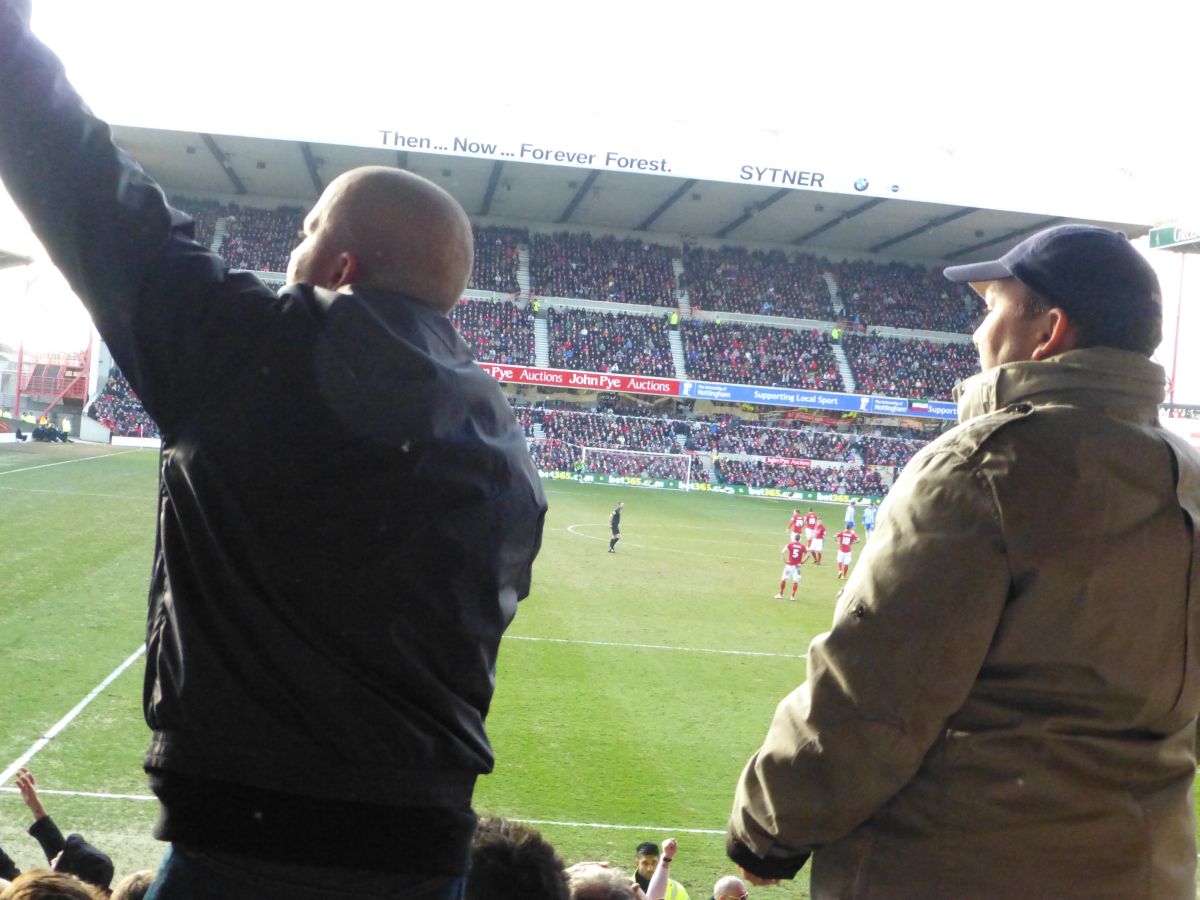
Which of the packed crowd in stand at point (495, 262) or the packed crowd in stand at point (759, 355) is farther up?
the packed crowd in stand at point (495, 262)

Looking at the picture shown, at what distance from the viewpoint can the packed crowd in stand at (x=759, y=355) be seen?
136 ft

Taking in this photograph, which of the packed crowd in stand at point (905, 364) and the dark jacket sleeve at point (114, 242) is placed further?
the packed crowd in stand at point (905, 364)

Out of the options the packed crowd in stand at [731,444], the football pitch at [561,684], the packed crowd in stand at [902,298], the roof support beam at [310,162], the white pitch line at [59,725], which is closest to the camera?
the football pitch at [561,684]

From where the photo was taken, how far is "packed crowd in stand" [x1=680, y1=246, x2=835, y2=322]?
140ft

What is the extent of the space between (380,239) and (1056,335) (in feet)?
3.57

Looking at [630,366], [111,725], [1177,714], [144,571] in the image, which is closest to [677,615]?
[144,571]

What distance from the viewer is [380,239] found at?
4.73 feet

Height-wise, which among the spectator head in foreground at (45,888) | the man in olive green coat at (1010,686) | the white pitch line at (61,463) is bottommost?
the white pitch line at (61,463)

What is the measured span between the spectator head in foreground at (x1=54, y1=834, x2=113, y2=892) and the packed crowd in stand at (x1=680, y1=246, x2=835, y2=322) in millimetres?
40132

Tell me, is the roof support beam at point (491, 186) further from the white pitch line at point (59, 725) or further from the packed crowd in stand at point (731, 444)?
the white pitch line at point (59, 725)

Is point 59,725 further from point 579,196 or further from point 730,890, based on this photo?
point 579,196

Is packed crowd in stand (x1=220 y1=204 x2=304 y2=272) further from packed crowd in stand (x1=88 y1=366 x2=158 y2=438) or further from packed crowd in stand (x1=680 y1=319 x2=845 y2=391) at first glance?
packed crowd in stand (x1=680 y1=319 x2=845 y2=391)

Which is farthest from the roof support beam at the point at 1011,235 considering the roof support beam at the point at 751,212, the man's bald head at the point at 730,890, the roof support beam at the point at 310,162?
the man's bald head at the point at 730,890

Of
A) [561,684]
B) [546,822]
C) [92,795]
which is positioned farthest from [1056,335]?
[561,684]
